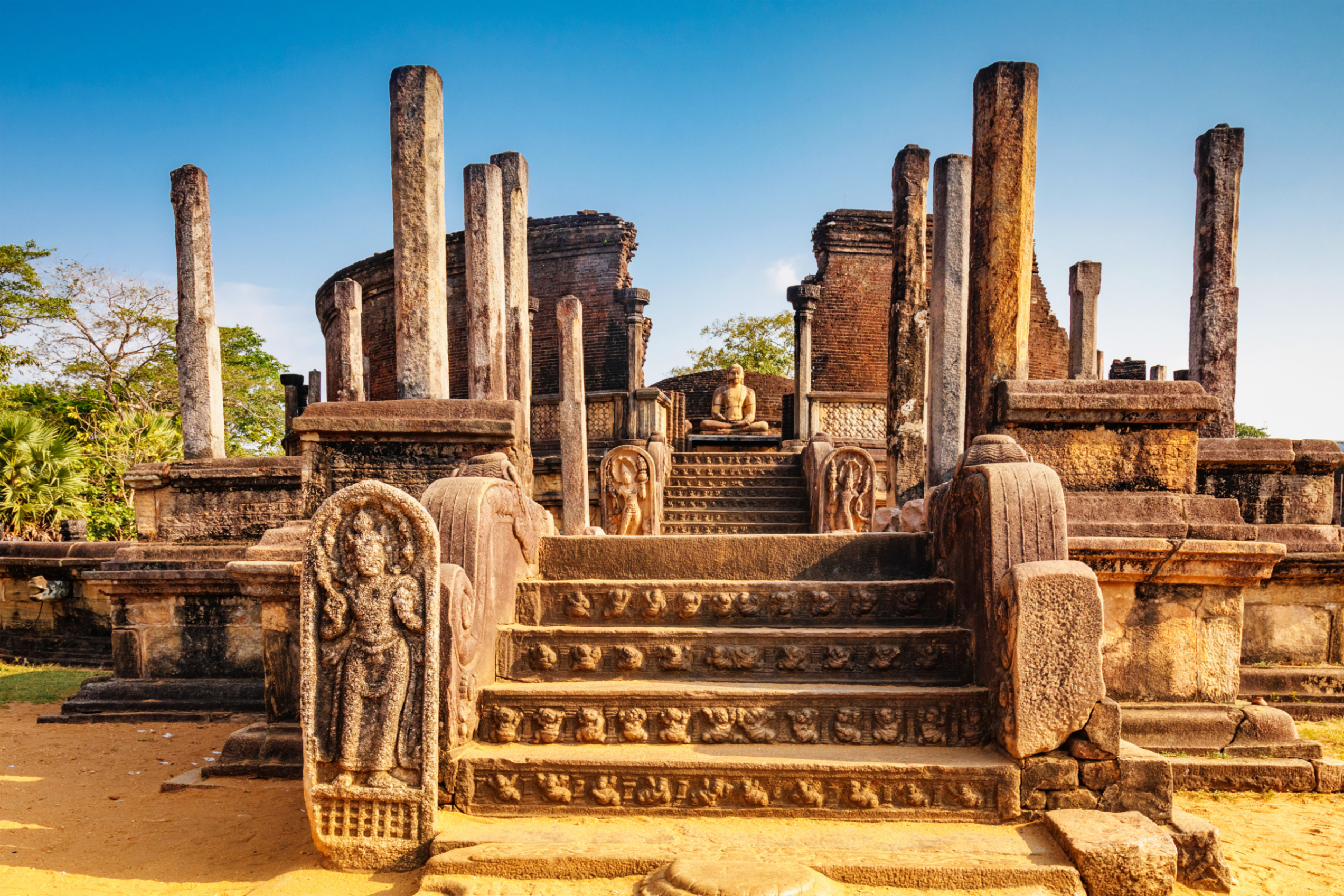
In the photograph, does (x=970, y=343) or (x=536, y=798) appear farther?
(x=970, y=343)

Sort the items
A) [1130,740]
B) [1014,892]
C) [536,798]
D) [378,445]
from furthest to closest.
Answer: [378,445] < [1130,740] < [536,798] < [1014,892]

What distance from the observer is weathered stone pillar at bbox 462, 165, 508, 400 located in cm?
959

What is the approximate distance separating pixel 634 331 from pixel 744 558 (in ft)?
50.5

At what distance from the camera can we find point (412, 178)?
5680 mm

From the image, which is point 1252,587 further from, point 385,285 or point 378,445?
point 385,285

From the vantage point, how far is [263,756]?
13.9ft

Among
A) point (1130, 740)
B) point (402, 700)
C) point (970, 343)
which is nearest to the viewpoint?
point (402, 700)

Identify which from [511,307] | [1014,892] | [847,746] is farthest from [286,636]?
[511,307]

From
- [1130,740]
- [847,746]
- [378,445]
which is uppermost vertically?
[378,445]

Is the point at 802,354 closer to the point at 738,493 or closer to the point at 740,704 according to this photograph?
the point at 738,493

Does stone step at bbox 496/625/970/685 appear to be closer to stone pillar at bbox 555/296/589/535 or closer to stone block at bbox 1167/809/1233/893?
stone block at bbox 1167/809/1233/893

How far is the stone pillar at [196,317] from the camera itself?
7961 millimetres

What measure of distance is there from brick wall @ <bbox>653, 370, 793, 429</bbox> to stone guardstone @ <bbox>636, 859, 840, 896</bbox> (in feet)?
66.8

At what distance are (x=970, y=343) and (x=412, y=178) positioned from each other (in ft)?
→ 12.9
